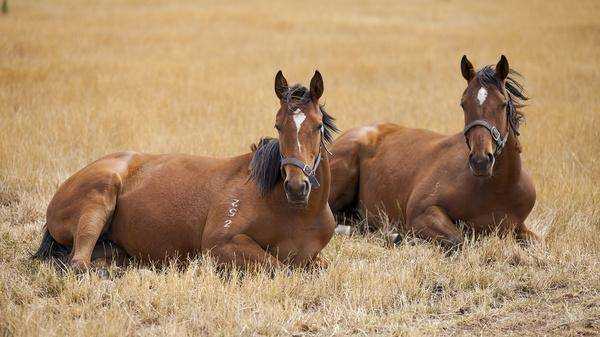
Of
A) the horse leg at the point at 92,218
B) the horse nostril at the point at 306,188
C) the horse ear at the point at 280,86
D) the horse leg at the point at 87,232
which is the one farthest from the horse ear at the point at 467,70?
the horse leg at the point at 87,232

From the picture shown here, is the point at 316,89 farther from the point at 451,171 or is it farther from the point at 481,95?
the point at 451,171

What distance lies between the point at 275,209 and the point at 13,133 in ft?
22.1

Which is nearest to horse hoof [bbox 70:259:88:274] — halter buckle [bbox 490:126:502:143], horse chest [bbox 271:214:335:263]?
horse chest [bbox 271:214:335:263]

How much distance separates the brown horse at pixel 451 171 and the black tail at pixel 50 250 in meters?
3.21

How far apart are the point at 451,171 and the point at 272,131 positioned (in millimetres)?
5567

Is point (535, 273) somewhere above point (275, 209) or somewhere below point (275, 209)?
below

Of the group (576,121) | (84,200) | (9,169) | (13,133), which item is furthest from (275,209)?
(576,121)

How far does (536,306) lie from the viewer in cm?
586

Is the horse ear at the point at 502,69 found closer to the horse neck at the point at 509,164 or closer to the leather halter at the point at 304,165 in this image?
the horse neck at the point at 509,164

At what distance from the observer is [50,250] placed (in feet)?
22.8

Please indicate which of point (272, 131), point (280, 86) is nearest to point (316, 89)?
point (280, 86)

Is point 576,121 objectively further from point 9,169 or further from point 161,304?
point 161,304

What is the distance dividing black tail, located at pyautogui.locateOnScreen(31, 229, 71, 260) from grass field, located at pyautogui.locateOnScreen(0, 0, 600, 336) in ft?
0.75

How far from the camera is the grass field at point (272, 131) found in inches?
219
